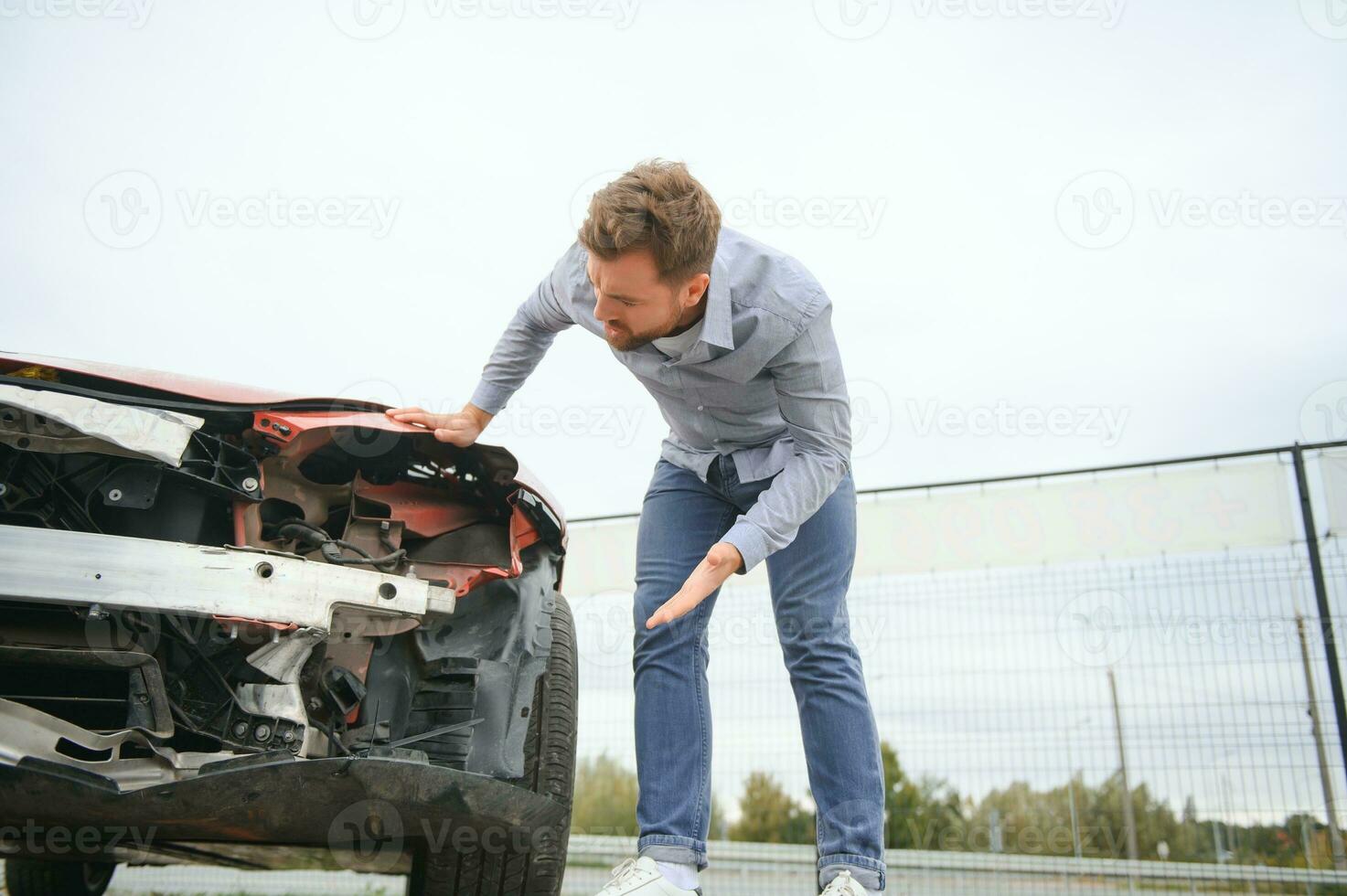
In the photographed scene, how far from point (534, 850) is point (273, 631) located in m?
0.90

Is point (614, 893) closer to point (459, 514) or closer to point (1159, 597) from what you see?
point (459, 514)

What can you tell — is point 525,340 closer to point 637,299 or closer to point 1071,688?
point 637,299

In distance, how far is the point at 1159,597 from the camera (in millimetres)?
4809

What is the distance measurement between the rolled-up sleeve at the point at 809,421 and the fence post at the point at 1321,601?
356 cm

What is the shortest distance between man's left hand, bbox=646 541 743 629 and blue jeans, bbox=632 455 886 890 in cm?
13

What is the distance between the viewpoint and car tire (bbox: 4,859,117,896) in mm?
3412

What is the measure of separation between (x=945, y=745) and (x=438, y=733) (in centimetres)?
354

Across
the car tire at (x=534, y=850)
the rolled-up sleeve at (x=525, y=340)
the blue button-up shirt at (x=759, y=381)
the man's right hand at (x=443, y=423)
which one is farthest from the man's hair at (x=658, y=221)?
the car tire at (x=534, y=850)

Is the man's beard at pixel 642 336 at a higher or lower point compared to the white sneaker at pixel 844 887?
higher

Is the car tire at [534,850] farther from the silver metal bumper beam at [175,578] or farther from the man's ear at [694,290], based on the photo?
the man's ear at [694,290]

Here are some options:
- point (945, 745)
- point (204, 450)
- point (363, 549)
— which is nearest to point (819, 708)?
point (363, 549)

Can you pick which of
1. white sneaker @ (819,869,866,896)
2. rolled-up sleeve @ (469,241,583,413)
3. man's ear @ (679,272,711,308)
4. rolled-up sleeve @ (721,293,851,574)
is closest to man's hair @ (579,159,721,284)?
man's ear @ (679,272,711,308)

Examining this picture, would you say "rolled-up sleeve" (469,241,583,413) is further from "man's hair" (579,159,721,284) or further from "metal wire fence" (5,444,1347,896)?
"metal wire fence" (5,444,1347,896)

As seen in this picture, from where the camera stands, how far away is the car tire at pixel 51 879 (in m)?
3.41
